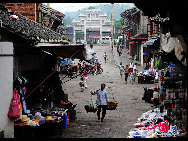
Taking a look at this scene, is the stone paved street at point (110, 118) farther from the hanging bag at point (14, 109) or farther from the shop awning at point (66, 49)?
the shop awning at point (66, 49)

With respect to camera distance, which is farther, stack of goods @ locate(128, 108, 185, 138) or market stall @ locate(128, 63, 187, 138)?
stack of goods @ locate(128, 108, 185, 138)

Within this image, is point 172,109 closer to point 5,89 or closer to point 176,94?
point 176,94

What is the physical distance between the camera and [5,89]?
898cm

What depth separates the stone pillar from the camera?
8.96m

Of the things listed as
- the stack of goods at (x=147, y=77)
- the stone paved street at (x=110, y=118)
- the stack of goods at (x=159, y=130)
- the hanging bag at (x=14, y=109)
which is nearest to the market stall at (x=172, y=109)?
the stack of goods at (x=159, y=130)

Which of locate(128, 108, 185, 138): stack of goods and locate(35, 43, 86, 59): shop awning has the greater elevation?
locate(35, 43, 86, 59): shop awning

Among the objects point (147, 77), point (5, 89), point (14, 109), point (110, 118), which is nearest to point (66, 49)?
point (5, 89)

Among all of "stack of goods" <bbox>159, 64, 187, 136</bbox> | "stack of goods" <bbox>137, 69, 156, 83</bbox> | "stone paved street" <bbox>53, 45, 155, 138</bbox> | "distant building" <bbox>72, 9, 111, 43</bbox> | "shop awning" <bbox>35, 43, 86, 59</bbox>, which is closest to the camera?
"stack of goods" <bbox>159, 64, 187, 136</bbox>

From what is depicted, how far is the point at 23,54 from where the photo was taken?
11438 millimetres

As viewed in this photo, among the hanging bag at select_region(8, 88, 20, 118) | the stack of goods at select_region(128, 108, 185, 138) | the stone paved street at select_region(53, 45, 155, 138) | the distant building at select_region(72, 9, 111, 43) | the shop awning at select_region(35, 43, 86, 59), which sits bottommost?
the stone paved street at select_region(53, 45, 155, 138)

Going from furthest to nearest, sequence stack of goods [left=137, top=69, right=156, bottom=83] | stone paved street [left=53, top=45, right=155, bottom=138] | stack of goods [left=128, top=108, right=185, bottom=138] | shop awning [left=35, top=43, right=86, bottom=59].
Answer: stack of goods [left=137, top=69, right=156, bottom=83] < stone paved street [left=53, top=45, right=155, bottom=138] < shop awning [left=35, top=43, right=86, bottom=59] < stack of goods [left=128, top=108, right=185, bottom=138]

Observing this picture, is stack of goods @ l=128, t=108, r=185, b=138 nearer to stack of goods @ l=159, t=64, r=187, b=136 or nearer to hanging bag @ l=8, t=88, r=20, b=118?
stack of goods @ l=159, t=64, r=187, b=136

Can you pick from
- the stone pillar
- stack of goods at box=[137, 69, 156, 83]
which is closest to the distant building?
stack of goods at box=[137, 69, 156, 83]

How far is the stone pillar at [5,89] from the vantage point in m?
8.96
